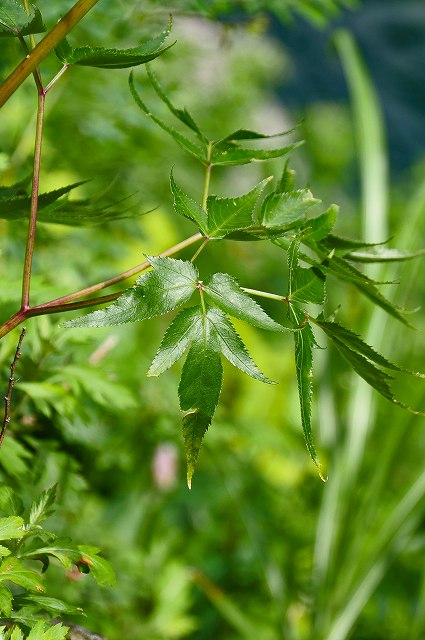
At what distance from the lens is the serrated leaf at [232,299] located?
37cm

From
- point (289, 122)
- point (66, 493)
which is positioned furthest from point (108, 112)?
point (289, 122)

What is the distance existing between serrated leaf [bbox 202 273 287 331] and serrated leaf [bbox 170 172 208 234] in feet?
0.10

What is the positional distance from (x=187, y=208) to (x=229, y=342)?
73 millimetres

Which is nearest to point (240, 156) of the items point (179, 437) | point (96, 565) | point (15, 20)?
point (15, 20)

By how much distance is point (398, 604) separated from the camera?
50.4 inches

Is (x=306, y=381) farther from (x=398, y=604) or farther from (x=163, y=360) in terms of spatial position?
(x=398, y=604)

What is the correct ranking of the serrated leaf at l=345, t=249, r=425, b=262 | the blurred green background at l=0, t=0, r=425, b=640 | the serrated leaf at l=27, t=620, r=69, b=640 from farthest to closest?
the blurred green background at l=0, t=0, r=425, b=640 → the serrated leaf at l=345, t=249, r=425, b=262 → the serrated leaf at l=27, t=620, r=69, b=640

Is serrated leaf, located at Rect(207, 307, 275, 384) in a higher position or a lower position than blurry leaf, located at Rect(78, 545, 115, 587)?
higher

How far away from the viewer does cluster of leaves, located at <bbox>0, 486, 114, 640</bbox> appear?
1.17 feet

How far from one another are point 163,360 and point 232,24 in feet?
1.66

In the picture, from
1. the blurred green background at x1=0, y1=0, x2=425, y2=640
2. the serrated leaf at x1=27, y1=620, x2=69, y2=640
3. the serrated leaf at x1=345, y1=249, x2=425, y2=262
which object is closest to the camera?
the serrated leaf at x1=27, y1=620, x2=69, y2=640

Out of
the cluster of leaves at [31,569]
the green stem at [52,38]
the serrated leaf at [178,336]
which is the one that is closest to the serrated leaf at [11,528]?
the cluster of leaves at [31,569]

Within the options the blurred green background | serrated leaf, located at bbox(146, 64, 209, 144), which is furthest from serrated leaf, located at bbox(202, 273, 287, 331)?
the blurred green background

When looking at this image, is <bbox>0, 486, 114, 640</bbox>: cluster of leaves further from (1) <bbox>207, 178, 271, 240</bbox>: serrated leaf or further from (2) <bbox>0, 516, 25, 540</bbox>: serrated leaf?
(1) <bbox>207, 178, 271, 240</bbox>: serrated leaf
